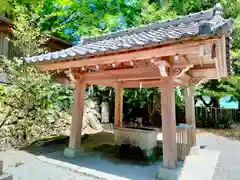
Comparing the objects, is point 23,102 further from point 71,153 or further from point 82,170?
point 82,170

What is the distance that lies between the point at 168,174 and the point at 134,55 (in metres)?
2.57

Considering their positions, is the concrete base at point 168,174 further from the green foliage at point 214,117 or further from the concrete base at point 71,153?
the green foliage at point 214,117

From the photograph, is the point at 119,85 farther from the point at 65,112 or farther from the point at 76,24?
the point at 76,24

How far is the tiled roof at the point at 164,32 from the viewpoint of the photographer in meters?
2.85

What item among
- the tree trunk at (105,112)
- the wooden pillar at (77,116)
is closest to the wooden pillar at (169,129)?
the wooden pillar at (77,116)

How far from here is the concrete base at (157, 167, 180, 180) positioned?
3.75m

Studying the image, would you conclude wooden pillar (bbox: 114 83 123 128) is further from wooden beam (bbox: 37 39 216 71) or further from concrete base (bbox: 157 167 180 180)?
concrete base (bbox: 157 167 180 180)

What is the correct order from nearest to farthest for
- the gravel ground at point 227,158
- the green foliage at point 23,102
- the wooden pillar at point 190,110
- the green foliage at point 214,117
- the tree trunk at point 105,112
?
the gravel ground at point 227,158, the wooden pillar at point 190,110, the green foliage at point 23,102, the green foliage at point 214,117, the tree trunk at point 105,112

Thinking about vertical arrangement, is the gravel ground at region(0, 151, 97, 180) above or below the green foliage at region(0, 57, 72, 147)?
below

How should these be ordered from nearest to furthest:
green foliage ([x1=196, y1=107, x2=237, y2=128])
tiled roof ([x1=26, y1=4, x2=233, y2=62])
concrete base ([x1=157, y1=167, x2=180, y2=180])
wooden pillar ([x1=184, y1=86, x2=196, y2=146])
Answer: tiled roof ([x1=26, y1=4, x2=233, y2=62]) → concrete base ([x1=157, y1=167, x2=180, y2=180]) → wooden pillar ([x1=184, y1=86, x2=196, y2=146]) → green foliage ([x1=196, y1=107, x2=237, y2=128])

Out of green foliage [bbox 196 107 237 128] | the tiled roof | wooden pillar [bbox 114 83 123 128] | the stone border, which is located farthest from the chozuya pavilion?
green foliage [bbox 196 107 237 128]

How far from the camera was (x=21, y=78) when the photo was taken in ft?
19.7

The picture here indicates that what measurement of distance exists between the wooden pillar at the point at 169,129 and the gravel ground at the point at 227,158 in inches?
48.5

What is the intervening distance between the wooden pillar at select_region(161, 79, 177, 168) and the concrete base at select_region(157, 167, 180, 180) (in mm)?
85
